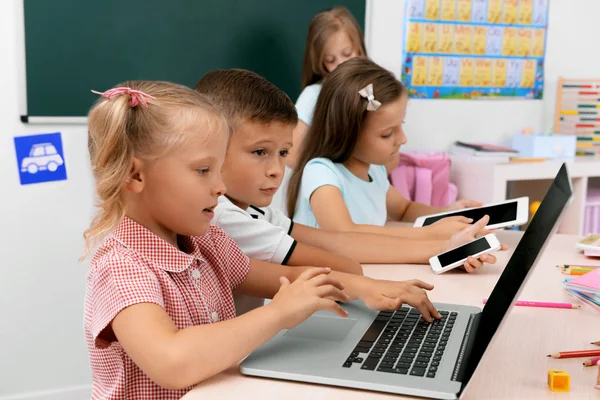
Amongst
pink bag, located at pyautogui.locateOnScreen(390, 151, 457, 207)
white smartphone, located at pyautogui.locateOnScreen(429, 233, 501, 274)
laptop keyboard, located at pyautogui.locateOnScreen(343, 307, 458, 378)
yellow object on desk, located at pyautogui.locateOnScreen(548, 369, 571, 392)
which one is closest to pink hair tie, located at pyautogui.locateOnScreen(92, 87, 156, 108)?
laptop keyboard, located at pyautogui.locateOnScreen(343, 307, 458, 378)

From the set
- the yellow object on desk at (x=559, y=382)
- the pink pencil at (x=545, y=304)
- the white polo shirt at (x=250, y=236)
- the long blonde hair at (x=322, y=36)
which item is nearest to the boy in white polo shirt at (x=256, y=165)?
the white polo shirt at (x=250, y=236)

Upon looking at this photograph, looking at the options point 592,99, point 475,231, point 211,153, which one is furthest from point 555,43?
point 211,153

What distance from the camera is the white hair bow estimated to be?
6.18ft

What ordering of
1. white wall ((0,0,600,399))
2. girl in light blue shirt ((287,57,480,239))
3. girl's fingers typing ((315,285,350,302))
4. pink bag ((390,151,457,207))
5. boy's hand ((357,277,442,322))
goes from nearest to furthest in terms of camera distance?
girl's fingers typing ((315,285,350,302)), boy's hand ((357,277,442,322)), girl in light blue shirt ((287,57,480,239)), white wall ((0,0,600,399)), pink bag ((390,151,457,207))

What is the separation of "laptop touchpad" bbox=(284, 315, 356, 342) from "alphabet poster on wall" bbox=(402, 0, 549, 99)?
7.63 feet

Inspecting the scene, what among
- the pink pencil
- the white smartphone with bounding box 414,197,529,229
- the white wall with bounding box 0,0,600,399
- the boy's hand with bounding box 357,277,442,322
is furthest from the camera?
the white wall with bounding box 0,0,600,399

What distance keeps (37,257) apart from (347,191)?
1181 mm

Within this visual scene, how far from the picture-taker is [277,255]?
141 cm

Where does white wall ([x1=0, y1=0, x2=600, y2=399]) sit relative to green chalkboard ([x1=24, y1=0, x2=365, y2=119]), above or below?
below

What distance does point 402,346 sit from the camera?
39.0 inches

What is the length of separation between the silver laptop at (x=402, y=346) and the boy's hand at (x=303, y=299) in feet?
0.17

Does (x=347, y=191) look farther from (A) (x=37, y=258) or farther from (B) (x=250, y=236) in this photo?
(A) (x=37, y=258)

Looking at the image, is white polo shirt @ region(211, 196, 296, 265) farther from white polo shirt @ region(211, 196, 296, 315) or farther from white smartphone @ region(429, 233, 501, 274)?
white smartphone @ region(429, 233, 501, 274)

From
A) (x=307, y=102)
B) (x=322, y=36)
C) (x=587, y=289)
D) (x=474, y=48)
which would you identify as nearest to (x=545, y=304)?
(x=587, y=289)
